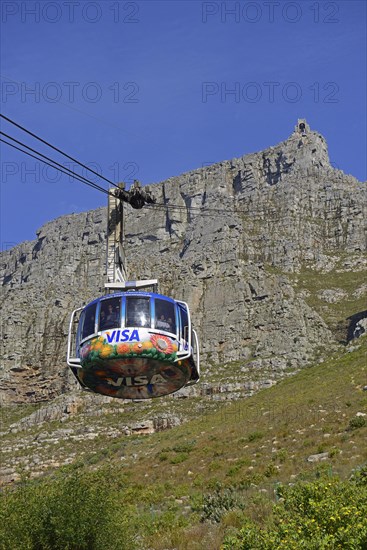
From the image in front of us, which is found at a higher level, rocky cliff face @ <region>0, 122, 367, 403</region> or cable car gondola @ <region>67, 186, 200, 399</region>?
rocky cliff face @ <region>0, 122, 367, 403</region>

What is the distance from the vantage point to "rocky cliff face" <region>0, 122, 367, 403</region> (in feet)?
333

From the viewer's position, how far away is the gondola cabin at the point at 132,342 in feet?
61.1

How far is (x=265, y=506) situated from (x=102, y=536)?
19.1 feet

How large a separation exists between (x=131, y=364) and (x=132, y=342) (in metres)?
0.68

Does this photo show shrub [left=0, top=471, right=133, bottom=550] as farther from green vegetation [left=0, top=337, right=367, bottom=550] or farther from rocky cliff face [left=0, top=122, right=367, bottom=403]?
rocky cliff face [left=0, top=122, right=367, bottom=403]

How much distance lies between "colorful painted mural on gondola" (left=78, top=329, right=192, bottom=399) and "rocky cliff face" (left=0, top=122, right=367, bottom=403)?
2666 inches

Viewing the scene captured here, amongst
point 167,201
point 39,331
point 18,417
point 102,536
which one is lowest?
point 102,536

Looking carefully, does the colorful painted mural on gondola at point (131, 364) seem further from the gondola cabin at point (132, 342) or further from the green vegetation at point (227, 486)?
the green vegetation at point (227, 486)

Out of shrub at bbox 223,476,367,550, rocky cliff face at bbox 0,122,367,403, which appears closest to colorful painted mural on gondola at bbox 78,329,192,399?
shrub at bbox 223,476,367,550

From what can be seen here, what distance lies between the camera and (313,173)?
146 metres

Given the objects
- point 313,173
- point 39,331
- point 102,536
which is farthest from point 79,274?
point 102,536

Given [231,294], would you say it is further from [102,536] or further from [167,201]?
[102,536]

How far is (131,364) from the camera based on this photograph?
61.9 ft

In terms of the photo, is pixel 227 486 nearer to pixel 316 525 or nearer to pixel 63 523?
pixel 63 523
